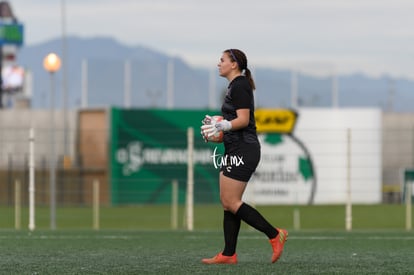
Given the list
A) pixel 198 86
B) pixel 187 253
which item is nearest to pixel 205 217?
pixel 198 86

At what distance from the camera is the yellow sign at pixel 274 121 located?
3528 centimetres

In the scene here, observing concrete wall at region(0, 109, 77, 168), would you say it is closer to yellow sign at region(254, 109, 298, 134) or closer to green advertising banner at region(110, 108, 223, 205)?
green advertising banner at region(110, 108, 223, 205)

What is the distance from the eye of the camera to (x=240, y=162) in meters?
8.69

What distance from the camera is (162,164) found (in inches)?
1345

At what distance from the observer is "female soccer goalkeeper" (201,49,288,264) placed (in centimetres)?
866

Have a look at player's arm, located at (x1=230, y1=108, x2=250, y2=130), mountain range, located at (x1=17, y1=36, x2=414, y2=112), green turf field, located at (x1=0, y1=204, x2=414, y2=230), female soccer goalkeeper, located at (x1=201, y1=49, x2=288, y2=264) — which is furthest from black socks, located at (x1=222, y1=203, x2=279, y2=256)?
mountain range, located at (x1=17, y1=36, x2=414, y2=112)

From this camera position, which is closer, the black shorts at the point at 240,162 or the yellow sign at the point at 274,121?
the black shorts at the point at 240,162

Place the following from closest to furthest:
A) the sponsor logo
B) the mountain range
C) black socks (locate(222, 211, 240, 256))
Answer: black socks (locate(222, 211, 240, 256)), the sponsor logo, the mountain range

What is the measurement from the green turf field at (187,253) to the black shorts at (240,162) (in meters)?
0.70

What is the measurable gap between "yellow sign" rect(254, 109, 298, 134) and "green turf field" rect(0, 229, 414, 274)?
22.3 metres

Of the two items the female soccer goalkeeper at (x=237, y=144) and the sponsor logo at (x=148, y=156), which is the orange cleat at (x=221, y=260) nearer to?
the female soccer goalkeeper at (x=237, y=144)

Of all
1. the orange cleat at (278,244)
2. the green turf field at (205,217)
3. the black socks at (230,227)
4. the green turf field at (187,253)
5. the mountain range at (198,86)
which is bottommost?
the green turf field at (205,217)

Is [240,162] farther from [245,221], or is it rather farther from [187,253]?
[187,253]

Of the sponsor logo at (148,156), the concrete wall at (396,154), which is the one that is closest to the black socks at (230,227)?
the sponsor logo at (148,156)
